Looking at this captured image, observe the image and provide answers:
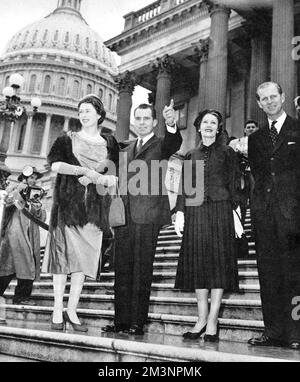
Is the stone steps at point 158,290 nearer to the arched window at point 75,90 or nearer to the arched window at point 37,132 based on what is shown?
the arched window at point 37,132

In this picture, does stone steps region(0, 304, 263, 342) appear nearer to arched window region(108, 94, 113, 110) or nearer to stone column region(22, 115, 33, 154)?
stone column region(22, 115, 33, 154)

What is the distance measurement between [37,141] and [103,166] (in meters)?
53.4

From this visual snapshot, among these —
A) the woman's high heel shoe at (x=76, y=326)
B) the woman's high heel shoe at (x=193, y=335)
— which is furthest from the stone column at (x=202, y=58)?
the woman's high heel shoe at (x=193, y=335)

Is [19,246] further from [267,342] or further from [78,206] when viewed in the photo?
[267,342]

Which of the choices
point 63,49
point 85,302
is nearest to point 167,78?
point 85,302

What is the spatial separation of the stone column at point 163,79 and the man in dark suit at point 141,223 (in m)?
14.6

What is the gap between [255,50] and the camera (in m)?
16.5

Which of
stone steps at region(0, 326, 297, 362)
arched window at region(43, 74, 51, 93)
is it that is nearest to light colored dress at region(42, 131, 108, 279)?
stone steps at region(0, 326, 297, 362)

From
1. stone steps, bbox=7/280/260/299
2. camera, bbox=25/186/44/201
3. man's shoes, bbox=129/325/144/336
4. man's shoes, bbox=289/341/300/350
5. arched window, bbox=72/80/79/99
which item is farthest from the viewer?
arched window, bbox=72/80/79/99

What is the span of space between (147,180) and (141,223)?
0.38 meters

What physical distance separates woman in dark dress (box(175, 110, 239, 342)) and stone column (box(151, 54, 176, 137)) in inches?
577

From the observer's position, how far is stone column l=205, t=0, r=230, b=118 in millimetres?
14758
